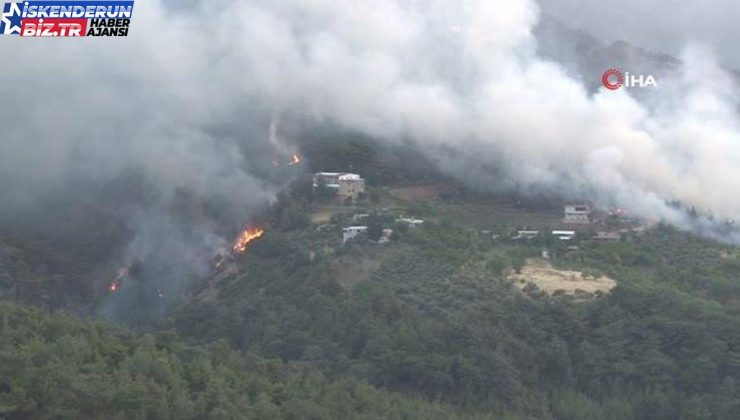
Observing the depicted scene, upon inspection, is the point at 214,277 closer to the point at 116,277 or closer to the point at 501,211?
the point at 116,277

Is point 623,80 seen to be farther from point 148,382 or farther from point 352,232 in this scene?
point 148,382

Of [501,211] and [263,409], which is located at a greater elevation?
[501,211]

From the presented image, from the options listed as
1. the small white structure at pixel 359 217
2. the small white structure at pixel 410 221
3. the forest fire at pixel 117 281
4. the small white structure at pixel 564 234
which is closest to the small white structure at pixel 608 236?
the small white structure at pixel 564 234

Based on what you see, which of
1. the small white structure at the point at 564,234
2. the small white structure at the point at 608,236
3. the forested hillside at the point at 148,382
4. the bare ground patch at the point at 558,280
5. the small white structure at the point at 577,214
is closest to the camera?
the forested hillside at the point at 148,382

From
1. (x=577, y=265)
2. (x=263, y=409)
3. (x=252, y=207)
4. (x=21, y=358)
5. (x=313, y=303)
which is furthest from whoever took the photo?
(x=252, y=207)

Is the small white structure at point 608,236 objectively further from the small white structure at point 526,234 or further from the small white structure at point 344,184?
the small white structure at point 344,184

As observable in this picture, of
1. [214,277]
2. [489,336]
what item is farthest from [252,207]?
[489,336]
